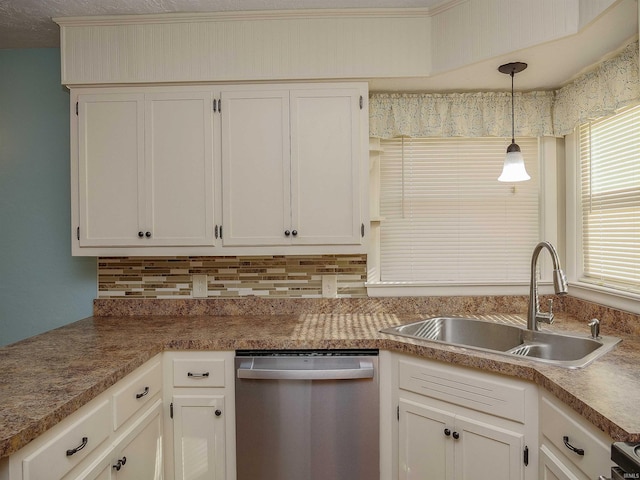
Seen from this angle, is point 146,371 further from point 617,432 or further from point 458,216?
point 458,216

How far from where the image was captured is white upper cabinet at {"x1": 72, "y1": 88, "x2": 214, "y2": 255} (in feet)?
7.16

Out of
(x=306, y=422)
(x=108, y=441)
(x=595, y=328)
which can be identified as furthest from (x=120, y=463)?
(x=595, y=328)

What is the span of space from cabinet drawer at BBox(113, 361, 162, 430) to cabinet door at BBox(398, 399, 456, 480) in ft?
3.48

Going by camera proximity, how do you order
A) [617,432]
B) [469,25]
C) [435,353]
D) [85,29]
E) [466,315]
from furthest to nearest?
[466,315], [85,29], [469,25], [435,353], [617,432]

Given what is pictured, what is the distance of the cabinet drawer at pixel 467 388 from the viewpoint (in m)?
1.53

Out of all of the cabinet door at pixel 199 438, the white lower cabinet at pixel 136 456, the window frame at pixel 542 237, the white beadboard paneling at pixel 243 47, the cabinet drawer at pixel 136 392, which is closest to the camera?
the white lower cabinet at pixel 136 456

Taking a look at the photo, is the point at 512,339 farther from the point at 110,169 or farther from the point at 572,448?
the point at 110,169

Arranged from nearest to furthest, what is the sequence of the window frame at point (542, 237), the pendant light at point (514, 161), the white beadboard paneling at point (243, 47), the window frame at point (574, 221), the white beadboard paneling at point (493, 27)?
the white beadboard paneling at point (493, 27) → the pendant light at point (514, 161) → the white beadboard paneling at point (243, 47) → the window frame at point (574, 221) → the window frame at point (542, 237)

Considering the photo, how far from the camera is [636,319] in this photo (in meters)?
1.84

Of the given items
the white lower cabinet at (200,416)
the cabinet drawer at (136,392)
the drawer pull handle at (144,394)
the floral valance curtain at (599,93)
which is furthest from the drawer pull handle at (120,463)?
the floral valance curtain at (599,93)

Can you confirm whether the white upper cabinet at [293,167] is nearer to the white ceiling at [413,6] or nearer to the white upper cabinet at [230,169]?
the white upper cabinet at [230,169]

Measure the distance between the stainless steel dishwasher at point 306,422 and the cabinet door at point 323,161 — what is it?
2.09 feet

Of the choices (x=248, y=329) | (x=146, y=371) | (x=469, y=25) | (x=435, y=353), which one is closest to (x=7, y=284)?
(x=146, y=371)

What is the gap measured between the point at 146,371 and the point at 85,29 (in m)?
1.74
